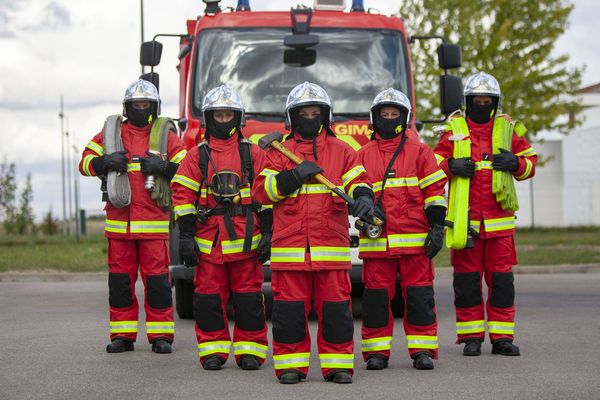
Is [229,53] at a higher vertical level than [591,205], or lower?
higher

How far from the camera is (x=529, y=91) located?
32.1 metres

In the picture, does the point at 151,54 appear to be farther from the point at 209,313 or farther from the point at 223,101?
the point at 209,313

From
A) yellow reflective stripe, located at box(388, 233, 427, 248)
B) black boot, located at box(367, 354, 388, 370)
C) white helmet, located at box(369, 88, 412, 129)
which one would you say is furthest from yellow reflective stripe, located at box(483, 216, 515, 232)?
black boot, located at box(367, 354, 388, 370)

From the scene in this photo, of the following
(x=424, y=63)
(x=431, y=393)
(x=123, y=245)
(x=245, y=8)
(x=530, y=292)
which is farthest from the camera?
(x=424, y=63)

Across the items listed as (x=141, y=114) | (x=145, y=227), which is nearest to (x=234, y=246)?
(x=145, y=227)

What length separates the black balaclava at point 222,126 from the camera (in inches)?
339

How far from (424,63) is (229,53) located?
2004cm

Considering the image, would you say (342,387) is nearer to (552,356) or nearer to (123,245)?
(552,356)

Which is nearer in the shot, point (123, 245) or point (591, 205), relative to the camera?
point (123, 245)

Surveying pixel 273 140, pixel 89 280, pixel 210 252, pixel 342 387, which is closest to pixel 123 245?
pixel 210 252

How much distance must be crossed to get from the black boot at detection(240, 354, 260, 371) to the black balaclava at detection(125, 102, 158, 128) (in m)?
2.26

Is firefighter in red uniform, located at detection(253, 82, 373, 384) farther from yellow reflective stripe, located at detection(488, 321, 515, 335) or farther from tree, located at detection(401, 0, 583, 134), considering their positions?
tree, located at detection(401, 0, 583, 134)

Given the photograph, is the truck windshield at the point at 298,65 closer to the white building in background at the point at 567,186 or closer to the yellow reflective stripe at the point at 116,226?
the yellow reflective stripe at the point at 116,226

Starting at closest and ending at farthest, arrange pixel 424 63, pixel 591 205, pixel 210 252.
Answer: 1. pixel 210 252
2. pixel 424 63
3. pixel 591 205
